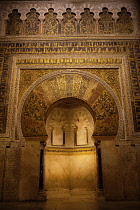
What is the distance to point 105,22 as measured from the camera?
684 centimetres

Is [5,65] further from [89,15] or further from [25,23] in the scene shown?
[89,15]

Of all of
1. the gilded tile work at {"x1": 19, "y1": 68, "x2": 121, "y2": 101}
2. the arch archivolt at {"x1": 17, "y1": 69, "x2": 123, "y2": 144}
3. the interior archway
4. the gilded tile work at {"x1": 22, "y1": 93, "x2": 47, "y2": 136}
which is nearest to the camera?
the gilded tile work at {"x1": 22, "y1": 93, "x2": 47, "y2": 136}

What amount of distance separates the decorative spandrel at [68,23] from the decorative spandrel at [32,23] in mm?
856

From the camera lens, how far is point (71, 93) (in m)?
5.95

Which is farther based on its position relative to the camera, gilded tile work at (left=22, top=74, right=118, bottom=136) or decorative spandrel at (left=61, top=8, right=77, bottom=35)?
decorative spandrel at (left=61, top=8, right=77, bottom=35)

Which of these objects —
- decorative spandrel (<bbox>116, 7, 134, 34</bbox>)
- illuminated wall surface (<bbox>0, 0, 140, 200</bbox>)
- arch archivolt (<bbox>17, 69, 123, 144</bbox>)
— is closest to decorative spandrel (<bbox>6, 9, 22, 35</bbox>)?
illuminated wall surface (<bbox>0, 0, 140, 200</bbox>)

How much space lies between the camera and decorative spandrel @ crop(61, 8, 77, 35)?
6695mm

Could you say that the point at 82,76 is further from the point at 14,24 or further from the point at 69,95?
the point at 14,24

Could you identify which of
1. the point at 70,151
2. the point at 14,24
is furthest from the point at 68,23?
the point at 70,151

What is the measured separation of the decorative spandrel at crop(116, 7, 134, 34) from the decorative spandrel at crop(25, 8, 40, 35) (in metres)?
2.66

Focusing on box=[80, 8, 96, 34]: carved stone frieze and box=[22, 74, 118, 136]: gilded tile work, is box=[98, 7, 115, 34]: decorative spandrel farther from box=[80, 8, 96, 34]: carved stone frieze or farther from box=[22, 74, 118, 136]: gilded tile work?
box=[22, 74, 118, 136]: gilded tile work

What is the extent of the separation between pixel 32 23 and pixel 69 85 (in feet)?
8.43

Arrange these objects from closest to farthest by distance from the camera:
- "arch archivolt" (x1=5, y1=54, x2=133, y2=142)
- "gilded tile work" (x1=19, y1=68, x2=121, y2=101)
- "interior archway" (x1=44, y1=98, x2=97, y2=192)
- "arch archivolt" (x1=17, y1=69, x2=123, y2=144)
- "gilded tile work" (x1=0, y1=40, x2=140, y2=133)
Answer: "arch archivolt" (x1=17, y1=69, x2=123, y2=144) → "arch archivolt" (x1=5, y1=54, x2=133, y2=142) → "gilded tile work" (x1=19, y1=68, x2=121, y2=101) → "gilded tile work" (x1=0, y1=40, x2=140, y2=133) → "interior archway" (x1=44, y1=98, x2=97, y2=192)

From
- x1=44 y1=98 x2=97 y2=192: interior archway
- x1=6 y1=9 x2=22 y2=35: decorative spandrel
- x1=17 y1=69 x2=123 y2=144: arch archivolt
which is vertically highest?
x1=6 y1=9 x2=22 y2=35: decorative spandrel
